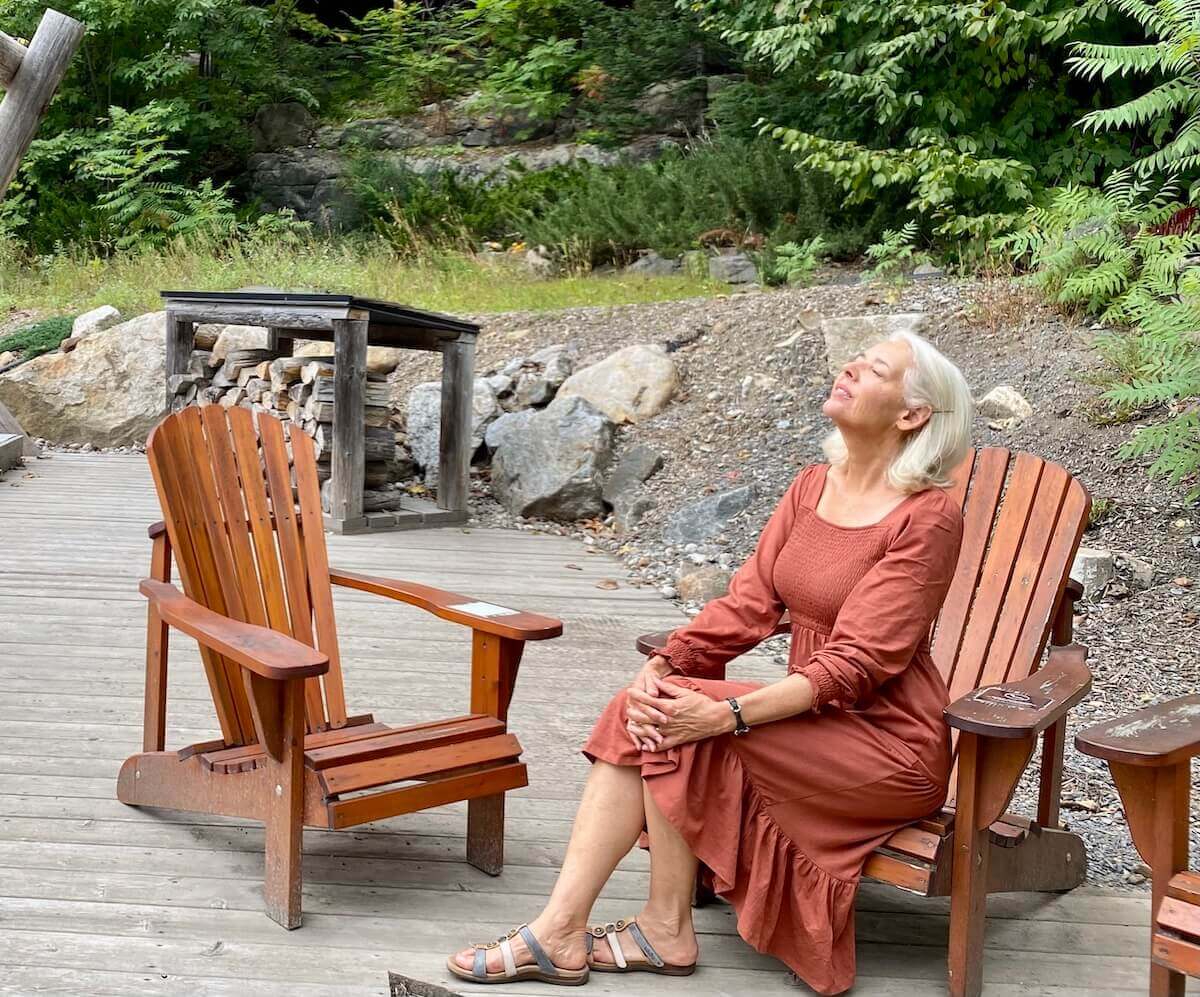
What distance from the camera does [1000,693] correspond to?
8.16 feet

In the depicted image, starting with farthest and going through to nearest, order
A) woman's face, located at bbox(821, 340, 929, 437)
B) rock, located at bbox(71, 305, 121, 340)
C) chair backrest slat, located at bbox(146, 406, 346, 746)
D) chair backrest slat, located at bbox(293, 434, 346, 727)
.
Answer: rock, located at bbox(71, 305, 121, 340) → chair backrest slat, located at bbox(293, 434, 346, 727) → chair backrest slat, located at bbox(146, 406, 346, 746) → woman's face, located at bbox(821, 340, 929, 437)

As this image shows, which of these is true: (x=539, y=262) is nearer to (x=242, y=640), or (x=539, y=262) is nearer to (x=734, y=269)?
(x=734, y=269)

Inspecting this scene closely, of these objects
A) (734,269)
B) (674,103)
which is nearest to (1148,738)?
(734,269)

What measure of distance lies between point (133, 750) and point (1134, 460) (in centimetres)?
457

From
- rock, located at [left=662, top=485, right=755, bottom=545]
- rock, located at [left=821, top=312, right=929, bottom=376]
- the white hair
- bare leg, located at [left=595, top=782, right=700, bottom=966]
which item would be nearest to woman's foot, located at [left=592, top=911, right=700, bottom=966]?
bare leg, located at [left=595, top=782, right=700, bottom=966]

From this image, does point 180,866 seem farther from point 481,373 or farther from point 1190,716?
point 481,373

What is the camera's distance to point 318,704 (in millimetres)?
3121

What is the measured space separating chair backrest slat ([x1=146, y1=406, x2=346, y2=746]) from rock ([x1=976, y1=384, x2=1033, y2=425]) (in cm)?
446

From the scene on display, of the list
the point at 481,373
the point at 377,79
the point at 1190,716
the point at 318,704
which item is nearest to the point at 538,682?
the point at 318,704

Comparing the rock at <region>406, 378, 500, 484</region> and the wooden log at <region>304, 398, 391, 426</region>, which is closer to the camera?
the wooden log at <region>304, 398, 391, 426</region>

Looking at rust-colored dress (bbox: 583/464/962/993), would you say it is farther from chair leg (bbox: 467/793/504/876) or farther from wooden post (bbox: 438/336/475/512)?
wooden post (bbox: 438/336/475/512)

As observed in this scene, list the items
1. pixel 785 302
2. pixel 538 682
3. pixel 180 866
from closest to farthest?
pixel 180 866, pixel 538 682, pixel 785 302

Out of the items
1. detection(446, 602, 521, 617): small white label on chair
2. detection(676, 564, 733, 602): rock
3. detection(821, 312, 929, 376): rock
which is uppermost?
detection(821, 312, 929, 376): rock

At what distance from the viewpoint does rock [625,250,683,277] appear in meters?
11.5
